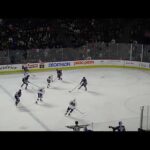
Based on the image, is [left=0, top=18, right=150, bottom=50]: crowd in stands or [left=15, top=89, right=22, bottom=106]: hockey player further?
[left=0, top=18, right=150, bottom=50]: crowd in stands

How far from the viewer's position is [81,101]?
13914 mm

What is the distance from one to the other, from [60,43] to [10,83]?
4.45 m

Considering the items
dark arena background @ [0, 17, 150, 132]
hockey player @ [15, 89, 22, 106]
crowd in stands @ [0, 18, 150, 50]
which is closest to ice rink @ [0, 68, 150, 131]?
dark arena background @ [0, 17, 150, 132]

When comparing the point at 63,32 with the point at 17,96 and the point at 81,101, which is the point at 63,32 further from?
the point at 17,96

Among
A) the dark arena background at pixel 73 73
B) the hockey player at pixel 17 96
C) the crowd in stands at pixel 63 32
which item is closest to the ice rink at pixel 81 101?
the dark arena background at pixel 73 73

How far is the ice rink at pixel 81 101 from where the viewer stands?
11.5m

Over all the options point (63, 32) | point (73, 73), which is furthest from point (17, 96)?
point (63, 32)

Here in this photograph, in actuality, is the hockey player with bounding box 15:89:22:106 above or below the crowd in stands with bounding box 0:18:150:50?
below

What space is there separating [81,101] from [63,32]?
23.7 feet

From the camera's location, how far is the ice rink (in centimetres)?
1148

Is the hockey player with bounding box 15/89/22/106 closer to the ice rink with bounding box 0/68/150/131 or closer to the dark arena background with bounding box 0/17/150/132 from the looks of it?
the dark arena background with bounding box 0/17/150/132

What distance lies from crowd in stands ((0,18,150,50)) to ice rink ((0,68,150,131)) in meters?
1.91

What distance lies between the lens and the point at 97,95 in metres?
14.6
